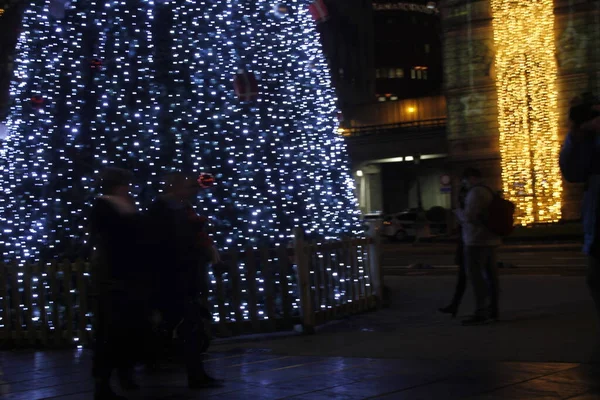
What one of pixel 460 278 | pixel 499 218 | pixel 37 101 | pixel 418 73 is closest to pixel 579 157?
pixel 499 218

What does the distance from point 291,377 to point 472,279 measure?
3796 mm

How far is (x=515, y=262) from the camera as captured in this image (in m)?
23.0

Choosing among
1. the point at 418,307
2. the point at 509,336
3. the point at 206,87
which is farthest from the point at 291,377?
the point at 418,307

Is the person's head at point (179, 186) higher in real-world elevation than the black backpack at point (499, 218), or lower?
higher

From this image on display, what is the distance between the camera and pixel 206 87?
10961 millimetres

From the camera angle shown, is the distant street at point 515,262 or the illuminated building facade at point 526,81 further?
the illuminated building facade at point 526,81

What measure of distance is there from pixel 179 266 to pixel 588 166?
3.10 meters

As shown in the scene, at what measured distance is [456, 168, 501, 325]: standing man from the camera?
1068cm

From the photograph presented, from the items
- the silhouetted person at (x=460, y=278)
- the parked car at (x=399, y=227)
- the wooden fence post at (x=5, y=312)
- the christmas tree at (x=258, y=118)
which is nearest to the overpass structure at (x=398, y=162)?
the parked car at (x=399, y=227)

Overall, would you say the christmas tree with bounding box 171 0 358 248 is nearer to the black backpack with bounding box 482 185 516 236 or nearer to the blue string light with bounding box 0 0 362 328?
the blue string light with bounding box 0 0 362 328

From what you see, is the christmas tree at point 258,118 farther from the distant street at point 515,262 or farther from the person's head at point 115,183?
the distant street at point 515,262

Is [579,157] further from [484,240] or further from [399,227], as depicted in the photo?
[399,227]

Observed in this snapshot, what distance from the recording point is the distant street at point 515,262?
65.5 feet

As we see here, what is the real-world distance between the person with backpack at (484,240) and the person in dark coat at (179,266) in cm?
424
